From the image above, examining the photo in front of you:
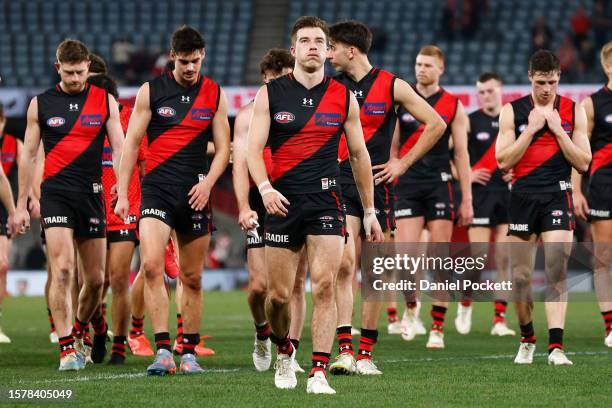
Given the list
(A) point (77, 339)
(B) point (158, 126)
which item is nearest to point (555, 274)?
(B) point (158, 126)

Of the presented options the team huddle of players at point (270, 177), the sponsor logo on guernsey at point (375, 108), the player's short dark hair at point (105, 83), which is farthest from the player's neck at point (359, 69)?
the player's short dark hair at point (105, 83)

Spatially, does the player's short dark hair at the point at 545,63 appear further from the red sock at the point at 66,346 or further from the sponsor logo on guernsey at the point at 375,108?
the red sock at the point at 66,346

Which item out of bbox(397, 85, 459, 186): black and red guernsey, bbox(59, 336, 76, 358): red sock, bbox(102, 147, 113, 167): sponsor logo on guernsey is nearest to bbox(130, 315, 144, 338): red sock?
bbox(102, 147, 113, 167): sponsor logo on guernsey

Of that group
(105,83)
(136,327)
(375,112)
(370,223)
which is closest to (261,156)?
(370,223)

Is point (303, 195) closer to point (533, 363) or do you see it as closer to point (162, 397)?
point (162, 397)

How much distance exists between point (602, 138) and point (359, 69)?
11.4ft

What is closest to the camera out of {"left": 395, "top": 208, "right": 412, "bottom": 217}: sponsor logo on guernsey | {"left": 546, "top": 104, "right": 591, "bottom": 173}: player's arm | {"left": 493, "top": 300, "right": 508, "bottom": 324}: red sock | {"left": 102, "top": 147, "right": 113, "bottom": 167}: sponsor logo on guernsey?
{"left": 546, "top": 104, "right": 591, "bottom": 173}: player's arm

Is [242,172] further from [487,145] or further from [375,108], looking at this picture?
[487,145]

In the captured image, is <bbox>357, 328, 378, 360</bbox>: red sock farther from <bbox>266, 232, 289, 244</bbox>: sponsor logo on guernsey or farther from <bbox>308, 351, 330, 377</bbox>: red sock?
<bbox>266, 232, 289, 244</bbox>: sponsor logo on guernsey

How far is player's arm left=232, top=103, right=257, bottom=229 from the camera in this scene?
7.85 metres

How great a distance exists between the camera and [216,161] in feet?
30.1

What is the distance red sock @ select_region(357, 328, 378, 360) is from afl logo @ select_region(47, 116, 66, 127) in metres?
2.96

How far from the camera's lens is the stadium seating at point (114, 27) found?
29.9 m

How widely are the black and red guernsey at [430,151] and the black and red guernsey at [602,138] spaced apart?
139 cm
